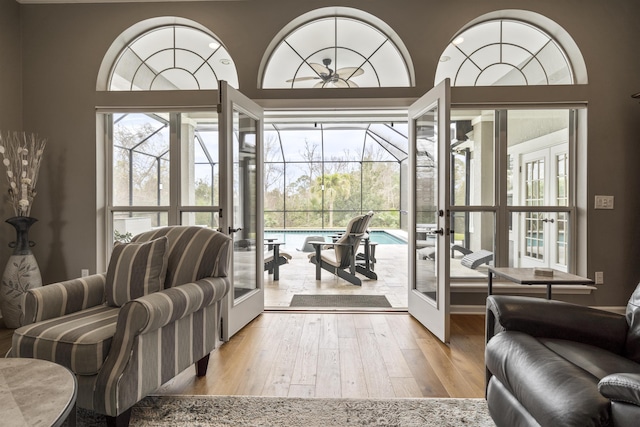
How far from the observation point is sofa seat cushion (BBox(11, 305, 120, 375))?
4.99 ft

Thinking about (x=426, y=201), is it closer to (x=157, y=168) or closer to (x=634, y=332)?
(x=634, y=332)

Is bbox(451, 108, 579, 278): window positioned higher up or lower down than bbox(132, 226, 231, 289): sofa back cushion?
higher up

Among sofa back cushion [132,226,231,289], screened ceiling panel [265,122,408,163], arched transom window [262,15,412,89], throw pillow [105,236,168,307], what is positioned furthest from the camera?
screened ceiling panel [265,122,408,163]

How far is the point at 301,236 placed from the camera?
1037 centimetres

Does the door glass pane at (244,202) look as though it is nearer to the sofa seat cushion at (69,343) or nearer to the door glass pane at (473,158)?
the sofa seat cushion at (69,343)

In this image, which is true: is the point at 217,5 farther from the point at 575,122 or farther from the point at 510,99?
the point at 575,122

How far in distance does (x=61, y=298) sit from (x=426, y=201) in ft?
8.96

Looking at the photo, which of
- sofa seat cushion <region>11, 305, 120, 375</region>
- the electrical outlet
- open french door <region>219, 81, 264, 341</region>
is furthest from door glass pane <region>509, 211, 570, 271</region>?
sofa seat cushion <region>11, 305, 120, 375</region>

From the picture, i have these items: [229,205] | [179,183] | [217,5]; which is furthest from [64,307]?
[217,5]

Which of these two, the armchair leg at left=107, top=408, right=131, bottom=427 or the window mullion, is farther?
the window mullion

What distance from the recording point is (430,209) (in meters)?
3.03

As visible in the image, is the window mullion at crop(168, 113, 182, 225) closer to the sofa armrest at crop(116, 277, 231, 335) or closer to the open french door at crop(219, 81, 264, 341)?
the open french door at crop(219, 81, 264, 341)

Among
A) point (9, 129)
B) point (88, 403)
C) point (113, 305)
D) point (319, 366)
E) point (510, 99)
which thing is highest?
point (510, 99)

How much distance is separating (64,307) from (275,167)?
871 centimetres
